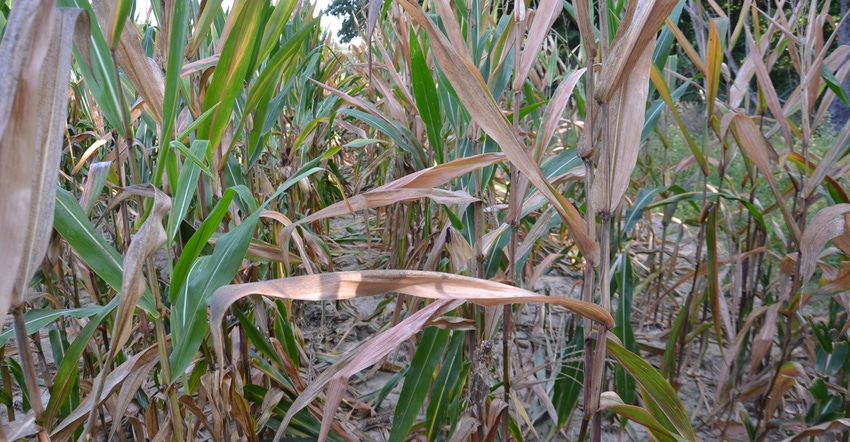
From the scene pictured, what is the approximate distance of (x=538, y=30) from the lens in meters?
0.66

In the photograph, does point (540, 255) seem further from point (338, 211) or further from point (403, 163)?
point (338, 211)

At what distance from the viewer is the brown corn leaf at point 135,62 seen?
0.59 m

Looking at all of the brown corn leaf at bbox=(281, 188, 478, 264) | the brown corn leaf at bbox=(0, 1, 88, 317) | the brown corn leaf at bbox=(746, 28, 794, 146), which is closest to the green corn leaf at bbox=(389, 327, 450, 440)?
the brown corn leaf at bbox=(281, 188, 478, 264)

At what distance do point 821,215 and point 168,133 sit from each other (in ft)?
2.72

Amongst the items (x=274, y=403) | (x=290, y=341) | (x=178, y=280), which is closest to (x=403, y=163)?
(x=290, y=341)

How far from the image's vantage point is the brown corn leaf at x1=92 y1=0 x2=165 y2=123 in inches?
23.2

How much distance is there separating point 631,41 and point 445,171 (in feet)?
0.82

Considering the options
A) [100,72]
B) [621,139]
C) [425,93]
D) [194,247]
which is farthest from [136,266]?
[425,93]

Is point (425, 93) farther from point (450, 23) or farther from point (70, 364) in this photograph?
point (70, 364)

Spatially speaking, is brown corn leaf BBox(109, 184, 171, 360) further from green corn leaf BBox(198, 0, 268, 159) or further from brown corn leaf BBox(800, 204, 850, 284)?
brown corn leaf BBox(800, 204, 850, 284)

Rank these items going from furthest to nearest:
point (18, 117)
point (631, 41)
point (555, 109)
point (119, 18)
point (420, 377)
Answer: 1. point (420, 377)
2. point (555, 109)
3. point (119, 18)
4. point (631, 41)
5. point (18, 117)

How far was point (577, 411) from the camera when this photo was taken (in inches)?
47.7

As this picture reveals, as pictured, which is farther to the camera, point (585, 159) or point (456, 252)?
point (456, 252)

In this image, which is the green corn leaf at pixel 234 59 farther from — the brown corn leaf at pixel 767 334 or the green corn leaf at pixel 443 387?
the brown corn leaf at pixel 767 334
